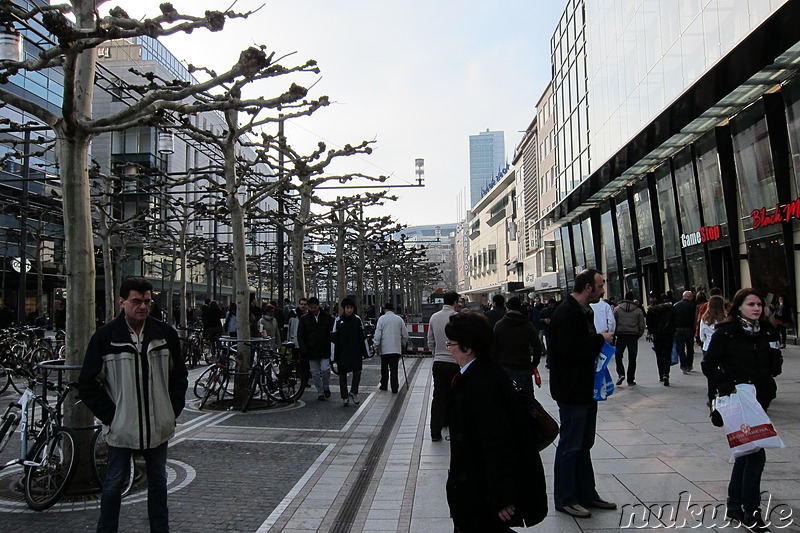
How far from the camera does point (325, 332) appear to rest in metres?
12.2

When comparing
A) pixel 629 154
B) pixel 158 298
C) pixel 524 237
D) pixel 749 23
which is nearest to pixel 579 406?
pixel 749 23

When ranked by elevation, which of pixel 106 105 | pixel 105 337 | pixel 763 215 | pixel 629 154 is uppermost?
pixel 106 105

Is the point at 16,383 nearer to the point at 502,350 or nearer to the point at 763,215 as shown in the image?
the point at 502,350

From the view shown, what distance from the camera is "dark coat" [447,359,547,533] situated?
10.1ft

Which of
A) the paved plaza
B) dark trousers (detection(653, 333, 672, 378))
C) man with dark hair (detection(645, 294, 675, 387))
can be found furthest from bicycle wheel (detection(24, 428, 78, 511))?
dark trousers (detection(653, 333, 672, 378))

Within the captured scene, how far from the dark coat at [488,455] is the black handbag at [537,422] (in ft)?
0.29

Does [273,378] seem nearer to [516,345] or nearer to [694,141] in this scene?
[516,345]

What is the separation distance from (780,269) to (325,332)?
1644cm

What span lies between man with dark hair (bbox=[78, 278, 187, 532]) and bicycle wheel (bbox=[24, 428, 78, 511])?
1.56 meters

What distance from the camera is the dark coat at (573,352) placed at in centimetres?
500

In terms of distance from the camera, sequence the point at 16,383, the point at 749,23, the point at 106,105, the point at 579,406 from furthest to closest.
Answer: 1. the point at 106,105
2. the point at 749,23
3. the point at 16,383
4. the point at 579,406

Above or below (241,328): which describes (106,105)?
above

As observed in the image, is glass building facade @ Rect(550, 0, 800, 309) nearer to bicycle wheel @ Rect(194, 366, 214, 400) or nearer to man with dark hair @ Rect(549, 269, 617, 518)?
man with dark hair @ Rect(549, 269, 617, 518)

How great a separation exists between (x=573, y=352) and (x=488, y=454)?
7.00ft
